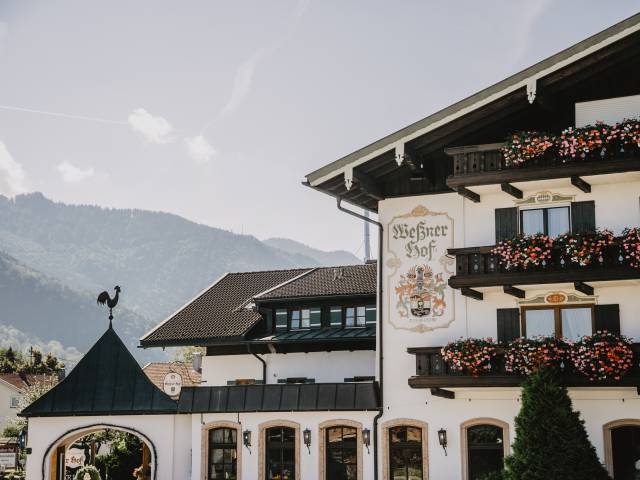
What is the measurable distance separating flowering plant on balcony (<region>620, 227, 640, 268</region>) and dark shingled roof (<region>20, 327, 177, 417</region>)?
14.5 meters

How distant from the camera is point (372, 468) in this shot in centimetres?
2956

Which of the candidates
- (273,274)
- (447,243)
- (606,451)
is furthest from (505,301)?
(273,274)

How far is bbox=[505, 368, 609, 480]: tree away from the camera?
2342cm

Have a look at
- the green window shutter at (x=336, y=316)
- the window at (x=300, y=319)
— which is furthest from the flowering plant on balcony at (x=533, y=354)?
the window at (x=300, y=319)

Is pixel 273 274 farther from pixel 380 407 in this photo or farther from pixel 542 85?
pixel 542 85

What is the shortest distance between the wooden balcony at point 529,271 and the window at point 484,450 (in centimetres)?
379

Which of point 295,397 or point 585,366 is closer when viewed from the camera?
point 585,366

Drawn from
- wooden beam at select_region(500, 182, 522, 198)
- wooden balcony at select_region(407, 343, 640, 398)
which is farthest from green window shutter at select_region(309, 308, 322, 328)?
wooden beam at select_region(500, 182, 522, 198)

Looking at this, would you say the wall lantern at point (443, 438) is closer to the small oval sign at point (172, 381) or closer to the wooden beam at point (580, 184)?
the wooden beam at point (580, 184)

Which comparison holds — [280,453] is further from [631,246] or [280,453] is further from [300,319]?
[631,246]

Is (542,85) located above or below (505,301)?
above

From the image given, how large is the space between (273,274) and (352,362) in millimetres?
8639

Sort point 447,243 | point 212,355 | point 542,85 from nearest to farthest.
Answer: point 542,85 < point 447,243 < point 212,355

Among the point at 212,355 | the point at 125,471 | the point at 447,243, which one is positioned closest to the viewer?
the point at 447,243
